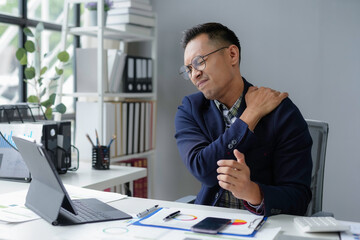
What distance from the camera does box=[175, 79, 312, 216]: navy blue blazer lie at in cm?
154

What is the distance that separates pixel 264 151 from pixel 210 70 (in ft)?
1.23

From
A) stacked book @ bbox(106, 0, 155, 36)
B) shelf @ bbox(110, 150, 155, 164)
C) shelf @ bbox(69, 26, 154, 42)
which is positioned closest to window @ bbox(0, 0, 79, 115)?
shelf @ bbox(69, 26, 154, 42)

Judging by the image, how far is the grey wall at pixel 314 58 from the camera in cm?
300

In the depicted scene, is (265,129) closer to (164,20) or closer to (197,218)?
(197,218)

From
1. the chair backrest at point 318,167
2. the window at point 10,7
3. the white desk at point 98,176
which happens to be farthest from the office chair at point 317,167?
the window at point 10,7

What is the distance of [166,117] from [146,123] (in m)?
0.36

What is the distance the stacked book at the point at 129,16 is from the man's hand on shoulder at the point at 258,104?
63.2 inches

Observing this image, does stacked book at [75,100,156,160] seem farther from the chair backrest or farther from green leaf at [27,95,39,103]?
the chair backrest

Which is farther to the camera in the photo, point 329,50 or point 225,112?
point 329,50

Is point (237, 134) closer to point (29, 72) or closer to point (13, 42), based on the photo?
point (29, 72)

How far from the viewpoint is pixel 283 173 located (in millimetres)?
1584

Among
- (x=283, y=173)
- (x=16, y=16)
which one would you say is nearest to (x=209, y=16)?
(x=16, y=16)

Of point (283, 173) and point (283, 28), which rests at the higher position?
point (283, 28)

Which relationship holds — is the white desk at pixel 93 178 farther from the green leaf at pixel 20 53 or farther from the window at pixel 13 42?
the window at pixel 13 42
